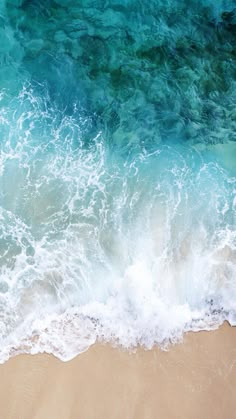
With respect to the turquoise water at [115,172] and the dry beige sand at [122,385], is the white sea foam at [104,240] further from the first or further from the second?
the dry beige sand at [122,385]

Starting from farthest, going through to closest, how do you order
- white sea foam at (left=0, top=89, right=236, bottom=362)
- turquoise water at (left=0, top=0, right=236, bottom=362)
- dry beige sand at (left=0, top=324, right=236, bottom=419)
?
turquoise water at (left=0, top=0, right=236, bottom=362) < white sea foam at (left=0, top=89, right=236, bottom=362) < dry beige sand at (left=0, top=324, right=236, bottom=419)

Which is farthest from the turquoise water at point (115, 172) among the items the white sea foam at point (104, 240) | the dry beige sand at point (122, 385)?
the dry beige sand at point (122, 385)

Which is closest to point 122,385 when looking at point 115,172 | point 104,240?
point 104,240

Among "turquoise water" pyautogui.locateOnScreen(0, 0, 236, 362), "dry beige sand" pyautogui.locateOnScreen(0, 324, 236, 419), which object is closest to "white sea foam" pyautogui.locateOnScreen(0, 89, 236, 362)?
"turquoise water" pyautogui.locateOnScreen(0, 0, 236, 362)

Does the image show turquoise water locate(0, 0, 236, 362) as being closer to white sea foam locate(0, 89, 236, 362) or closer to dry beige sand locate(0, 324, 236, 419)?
white sea foam locate(0, 89, 236, 362)

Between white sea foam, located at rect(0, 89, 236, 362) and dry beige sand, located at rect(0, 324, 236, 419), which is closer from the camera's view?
dry beige sand, located at rect(0, 324, 236, 419)

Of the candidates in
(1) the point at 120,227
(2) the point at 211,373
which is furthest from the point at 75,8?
(2) the point at 211,373

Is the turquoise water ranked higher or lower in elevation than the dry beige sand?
higher
